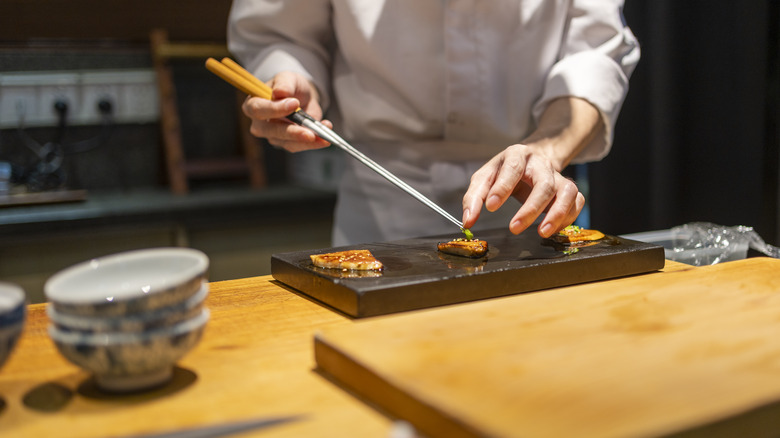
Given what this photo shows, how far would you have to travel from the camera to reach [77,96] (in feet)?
9.31

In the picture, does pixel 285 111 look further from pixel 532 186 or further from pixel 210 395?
pixel 210 395

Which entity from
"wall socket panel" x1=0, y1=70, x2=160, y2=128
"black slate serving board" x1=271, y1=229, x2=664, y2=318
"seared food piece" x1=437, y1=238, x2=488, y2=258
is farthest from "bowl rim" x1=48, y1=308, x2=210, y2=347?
"wall socket panel" x1=0, y1=70, x2=160, y2=128

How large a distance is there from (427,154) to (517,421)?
1.14 m

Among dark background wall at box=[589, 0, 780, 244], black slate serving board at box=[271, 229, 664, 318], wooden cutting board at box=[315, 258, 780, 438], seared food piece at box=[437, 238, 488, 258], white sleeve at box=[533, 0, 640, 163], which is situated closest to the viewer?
wooden cutting board at box=[315, 258, 780, 438]

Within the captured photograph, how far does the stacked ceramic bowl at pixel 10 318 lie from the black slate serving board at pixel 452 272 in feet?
1.33

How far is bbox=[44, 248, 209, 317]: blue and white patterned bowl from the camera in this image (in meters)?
0.65

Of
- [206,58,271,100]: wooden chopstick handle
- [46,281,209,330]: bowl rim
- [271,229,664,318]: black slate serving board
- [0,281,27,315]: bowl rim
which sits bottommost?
[271,229,664,318]: black slate serving board

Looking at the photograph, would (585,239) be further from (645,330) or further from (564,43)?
(564,43)

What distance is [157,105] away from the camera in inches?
118

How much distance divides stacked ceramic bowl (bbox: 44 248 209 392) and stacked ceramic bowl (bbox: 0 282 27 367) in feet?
0.08

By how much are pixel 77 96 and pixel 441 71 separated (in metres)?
1.86

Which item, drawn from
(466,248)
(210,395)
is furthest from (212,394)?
(466,248)

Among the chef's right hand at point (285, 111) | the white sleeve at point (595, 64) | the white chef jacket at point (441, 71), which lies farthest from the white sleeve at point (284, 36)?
the white sleeve at point (595, 64)

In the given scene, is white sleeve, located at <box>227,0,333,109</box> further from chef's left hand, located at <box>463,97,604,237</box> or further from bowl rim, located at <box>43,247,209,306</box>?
bowl rim, located at <box>43,247,209,306</box>
